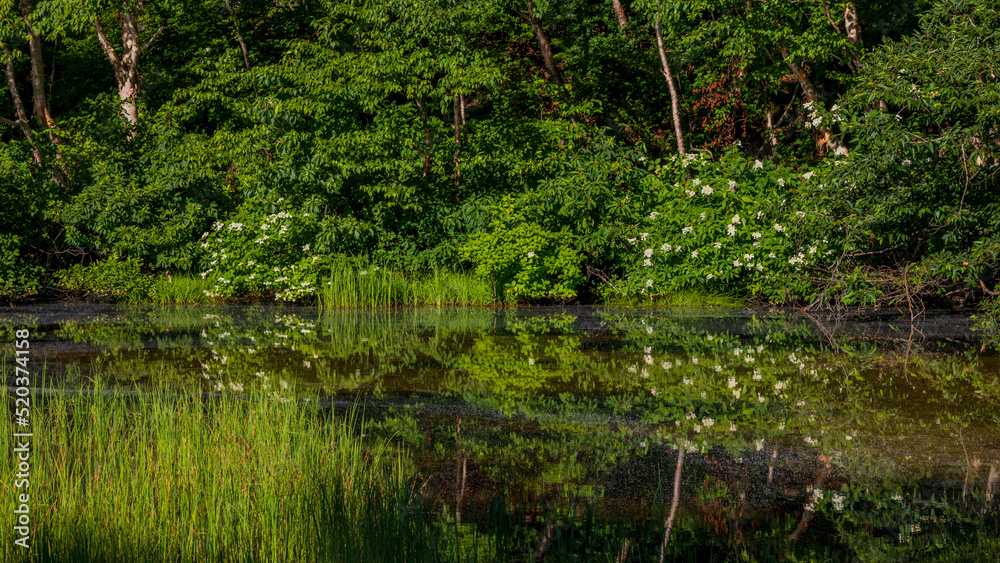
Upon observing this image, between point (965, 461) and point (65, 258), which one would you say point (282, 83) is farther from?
point (965, 461)

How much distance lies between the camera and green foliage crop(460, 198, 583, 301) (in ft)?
49.5

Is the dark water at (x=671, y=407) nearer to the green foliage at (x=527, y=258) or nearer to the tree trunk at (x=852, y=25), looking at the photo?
the green foliage at (x=527, y=258)

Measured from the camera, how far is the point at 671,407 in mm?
6727

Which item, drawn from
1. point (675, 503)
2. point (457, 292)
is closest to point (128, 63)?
point (457, 292)

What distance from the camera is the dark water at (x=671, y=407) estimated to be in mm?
4273

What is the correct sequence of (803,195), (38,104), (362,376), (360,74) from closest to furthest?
(362,376) → (803,195) → (360,74) → (38,104)

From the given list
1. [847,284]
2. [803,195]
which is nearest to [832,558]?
[847,284]

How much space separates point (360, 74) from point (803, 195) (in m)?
7.98

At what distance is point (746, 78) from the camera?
18.5m

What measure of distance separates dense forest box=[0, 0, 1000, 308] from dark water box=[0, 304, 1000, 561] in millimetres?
1858

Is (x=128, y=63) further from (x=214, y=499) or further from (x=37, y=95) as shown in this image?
(x=214, y=499)

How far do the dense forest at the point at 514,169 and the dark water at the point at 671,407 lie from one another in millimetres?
1858

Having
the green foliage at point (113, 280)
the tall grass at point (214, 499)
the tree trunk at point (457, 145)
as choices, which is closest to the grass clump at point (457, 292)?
the tree trunk at point (457, 145)

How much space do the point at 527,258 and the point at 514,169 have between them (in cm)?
208
